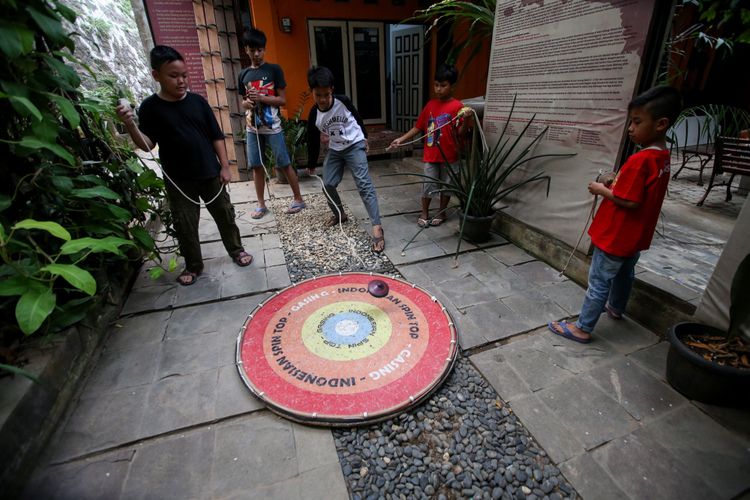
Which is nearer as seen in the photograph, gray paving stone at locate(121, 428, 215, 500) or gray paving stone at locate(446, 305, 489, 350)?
gray paving stone at locate(121, 428, 215, 500)

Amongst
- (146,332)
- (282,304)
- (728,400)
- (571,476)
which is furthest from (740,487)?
(146,332)

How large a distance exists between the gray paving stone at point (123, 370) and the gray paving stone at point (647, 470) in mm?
2156

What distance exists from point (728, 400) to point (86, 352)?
3166 millimetres

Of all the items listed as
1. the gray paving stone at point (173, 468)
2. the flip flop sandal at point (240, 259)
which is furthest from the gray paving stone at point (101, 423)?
the flip flop sandal at point (240, 259)

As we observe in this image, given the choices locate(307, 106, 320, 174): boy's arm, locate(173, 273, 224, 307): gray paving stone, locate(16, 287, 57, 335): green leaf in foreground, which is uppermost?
locate(307, 106, 320, 174): boy's arm

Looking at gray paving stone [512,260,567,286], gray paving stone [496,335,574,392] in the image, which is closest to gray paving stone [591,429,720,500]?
gray paving stone [496,335,574,392]

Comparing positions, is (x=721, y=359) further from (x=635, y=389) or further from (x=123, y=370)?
(x=123, y=370)

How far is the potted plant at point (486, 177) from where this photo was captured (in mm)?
2908

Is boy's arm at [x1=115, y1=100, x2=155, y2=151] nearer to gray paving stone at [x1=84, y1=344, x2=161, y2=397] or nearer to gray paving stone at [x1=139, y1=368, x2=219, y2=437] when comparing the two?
gray paving stone at [x1=84, y1=344, x2=161, y2=397]

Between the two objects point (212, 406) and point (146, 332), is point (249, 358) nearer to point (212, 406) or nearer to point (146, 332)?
point (212, 406)

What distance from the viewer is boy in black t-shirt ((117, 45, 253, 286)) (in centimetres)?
218

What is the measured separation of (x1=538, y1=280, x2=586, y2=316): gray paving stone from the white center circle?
1367mm

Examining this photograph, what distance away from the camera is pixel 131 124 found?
211 centimetres

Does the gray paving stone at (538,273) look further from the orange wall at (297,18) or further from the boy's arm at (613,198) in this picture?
the orange wall at (297,18)
